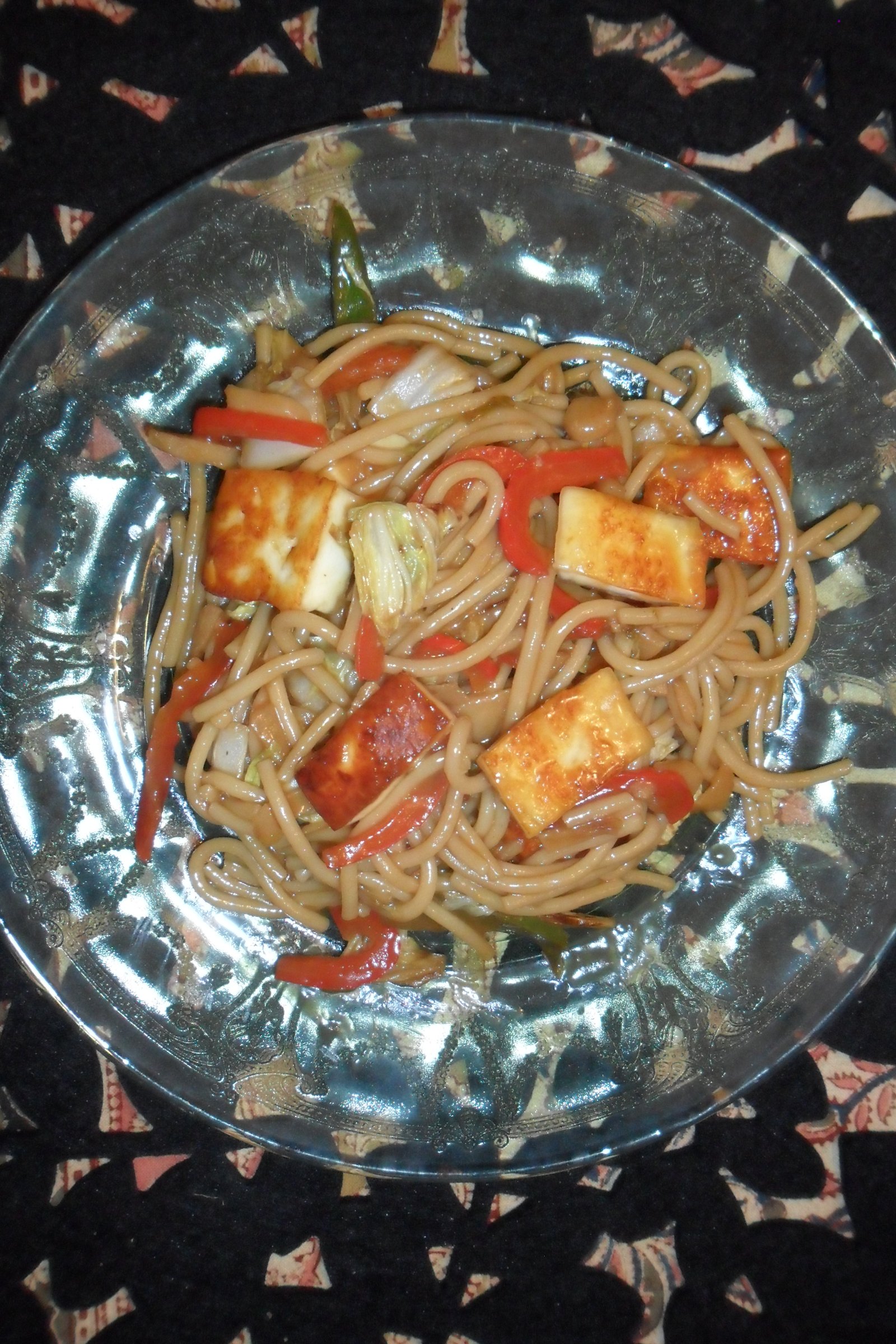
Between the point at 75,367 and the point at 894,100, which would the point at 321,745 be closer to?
the point at 75,367

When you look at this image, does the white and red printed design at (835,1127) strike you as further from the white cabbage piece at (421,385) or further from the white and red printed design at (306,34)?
the white and red printed design at (306,34)

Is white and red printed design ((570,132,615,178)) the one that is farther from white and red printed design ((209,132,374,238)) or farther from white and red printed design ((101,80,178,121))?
white and red printed design ((101,80,178,121))

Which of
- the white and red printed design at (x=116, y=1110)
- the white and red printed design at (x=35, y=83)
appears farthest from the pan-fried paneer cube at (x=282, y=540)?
the white and red printed design at (x=116, y=1110)

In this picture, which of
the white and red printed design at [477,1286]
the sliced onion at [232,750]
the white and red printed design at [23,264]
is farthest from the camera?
the white and red printed design at [477,1286]

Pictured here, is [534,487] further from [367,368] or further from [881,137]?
[881,137]

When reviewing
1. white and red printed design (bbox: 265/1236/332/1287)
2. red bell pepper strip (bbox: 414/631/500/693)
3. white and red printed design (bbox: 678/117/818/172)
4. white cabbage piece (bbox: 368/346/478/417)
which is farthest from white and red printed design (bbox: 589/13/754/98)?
white and red printed design (bbox: 265/1236/332/1287)

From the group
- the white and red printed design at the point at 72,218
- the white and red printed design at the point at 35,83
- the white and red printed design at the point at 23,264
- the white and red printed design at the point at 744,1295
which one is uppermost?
the white and red printed design at the point at 35,83

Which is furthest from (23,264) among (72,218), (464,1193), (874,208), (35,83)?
(464,1193)
